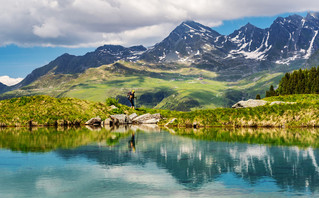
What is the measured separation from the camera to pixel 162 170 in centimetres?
2497

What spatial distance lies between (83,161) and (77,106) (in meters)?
51.6

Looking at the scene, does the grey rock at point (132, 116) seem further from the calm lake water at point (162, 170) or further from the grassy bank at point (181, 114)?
the calm lake water at point (162, 170)

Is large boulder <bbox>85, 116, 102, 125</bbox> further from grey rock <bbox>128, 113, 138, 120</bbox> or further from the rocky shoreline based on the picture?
grey rock <bbox>128, 113, 138, 120</bbox>

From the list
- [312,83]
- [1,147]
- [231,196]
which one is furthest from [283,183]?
[312,83]

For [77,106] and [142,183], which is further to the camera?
[77,106]

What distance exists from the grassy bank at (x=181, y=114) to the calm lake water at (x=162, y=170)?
2235 cm

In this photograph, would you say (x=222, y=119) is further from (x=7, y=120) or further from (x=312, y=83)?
(x=312, y=83)

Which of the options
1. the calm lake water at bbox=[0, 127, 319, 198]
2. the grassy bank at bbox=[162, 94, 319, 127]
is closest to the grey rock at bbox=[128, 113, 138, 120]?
the grassy bank at bbox=[162, 94, 319, 127]

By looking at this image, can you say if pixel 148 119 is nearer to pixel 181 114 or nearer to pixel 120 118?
pixel 120 118

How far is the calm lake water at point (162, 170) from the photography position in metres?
19.5

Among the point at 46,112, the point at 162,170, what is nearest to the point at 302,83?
the point at 46,112

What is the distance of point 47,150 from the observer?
35688 mm

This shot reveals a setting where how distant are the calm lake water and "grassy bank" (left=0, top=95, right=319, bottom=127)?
2235 cm

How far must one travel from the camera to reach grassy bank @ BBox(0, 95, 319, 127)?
60312mm
